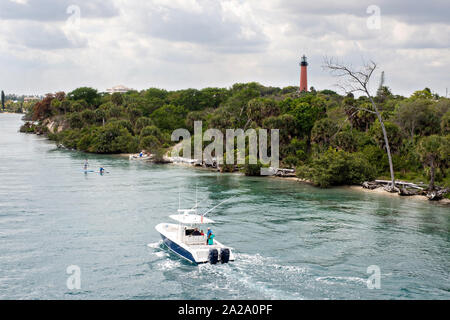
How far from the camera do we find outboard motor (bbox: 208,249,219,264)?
28.1 metres

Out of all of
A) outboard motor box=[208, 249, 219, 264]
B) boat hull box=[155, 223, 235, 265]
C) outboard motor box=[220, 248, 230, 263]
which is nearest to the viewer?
outboard motor box=[208, 249, 219, 264]

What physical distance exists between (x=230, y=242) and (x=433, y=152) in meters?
27.9

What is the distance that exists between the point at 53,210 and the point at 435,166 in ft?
130

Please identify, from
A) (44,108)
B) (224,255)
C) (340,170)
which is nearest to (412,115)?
(340,170)

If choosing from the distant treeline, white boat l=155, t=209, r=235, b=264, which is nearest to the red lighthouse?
the distant treeline

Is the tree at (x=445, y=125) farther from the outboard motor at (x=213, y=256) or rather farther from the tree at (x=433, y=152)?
the outboard motor at (x=213, y=256)

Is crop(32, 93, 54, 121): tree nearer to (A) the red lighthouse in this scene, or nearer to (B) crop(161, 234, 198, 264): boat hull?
(A) the red lighthouse

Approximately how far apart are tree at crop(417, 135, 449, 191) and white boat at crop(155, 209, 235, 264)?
96.3 feet

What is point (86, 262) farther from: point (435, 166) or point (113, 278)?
point (435, 166)

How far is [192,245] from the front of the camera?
30047 millimetres

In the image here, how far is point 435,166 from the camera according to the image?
52.4 m

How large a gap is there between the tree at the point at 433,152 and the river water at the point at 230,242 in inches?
165

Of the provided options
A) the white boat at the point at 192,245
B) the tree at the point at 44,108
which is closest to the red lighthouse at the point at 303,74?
the tree at the point at 44,108

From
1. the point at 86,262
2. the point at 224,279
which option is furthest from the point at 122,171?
the point at 224,279
